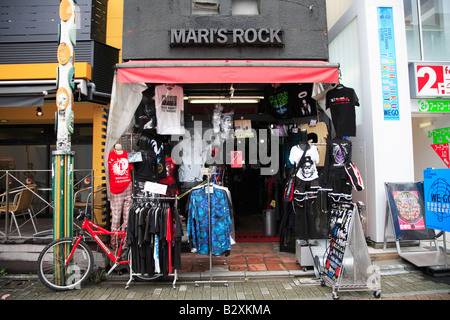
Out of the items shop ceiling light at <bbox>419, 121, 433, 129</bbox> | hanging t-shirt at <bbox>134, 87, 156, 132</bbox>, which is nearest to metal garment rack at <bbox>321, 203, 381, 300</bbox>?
hanging t-shirt at <bbox>134, 87, 156, 132</bbox>

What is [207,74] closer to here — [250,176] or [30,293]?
[250,176]

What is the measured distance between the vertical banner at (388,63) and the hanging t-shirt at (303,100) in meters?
1.50

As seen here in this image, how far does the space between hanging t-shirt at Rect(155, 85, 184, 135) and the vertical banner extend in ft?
14.7

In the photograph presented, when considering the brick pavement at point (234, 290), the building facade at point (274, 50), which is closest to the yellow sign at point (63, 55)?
the building facade at point (274, 50)

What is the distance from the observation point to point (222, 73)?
5.23 meters

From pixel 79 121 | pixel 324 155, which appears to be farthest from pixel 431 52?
pixel 79 121

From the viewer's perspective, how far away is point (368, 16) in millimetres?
6102

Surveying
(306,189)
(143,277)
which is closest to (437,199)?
(306,189)

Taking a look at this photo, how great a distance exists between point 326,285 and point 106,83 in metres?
6.35

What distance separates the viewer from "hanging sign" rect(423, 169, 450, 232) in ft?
15.7

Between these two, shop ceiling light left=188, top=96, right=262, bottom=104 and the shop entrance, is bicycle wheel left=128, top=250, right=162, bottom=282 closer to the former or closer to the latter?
the shop entrance

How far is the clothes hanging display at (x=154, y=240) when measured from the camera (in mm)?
4512

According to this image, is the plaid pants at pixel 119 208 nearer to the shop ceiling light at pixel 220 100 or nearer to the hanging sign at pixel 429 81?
the shop ceiling light at pixel 220 100

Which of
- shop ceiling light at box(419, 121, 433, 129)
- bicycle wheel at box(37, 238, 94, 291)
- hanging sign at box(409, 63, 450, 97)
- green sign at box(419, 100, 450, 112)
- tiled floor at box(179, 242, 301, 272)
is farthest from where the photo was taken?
shop ceiling light at box(419, 121, 433, 129)
